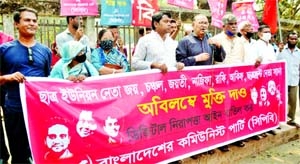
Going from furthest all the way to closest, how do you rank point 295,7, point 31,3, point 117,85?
1. point 295,7
2. point 31,3
3. point 117,85

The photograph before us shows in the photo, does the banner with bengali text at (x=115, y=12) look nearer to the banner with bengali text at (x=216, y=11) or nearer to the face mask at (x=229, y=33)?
the face mask at (x=229, y=33)

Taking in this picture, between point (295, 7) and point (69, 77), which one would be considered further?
point (295, 7)

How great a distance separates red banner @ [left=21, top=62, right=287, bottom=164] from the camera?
319 centimetres

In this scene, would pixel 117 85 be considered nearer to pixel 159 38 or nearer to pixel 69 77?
pixel 69 77

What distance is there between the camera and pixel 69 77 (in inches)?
131

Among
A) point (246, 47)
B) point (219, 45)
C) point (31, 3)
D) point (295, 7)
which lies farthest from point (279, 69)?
point (295, 7)

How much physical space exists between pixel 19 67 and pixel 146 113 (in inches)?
51.3

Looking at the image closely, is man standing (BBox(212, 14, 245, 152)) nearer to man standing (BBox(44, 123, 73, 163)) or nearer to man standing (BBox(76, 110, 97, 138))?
man standing (BBox(76, 110, 97, 138))

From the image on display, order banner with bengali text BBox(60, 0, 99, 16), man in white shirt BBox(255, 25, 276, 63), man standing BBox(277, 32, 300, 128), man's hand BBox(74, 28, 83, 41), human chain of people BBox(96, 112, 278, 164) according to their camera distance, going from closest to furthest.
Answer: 1. human chain of people BBox(96, 112, 278, 164)
2. man's hand BBox(74, 28, 83, 41)
3. banner with bengali text BBox(60, 0, 99, 16)
4. man in white shirt BBox(255, 25, 276, 63)
5. man standing BBox(277, 32, 300, 128)

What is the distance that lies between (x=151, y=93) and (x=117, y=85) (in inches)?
17.5

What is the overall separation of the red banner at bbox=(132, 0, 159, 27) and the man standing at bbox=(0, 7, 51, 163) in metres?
2.85

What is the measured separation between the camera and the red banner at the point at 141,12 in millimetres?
6117

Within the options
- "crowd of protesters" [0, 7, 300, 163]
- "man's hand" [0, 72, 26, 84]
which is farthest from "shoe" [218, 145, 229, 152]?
"man's hand" [0, 72, 26, 84]

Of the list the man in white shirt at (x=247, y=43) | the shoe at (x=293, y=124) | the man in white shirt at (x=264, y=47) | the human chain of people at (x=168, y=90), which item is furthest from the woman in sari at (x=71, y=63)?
the shoe at (x=293, y=124)
